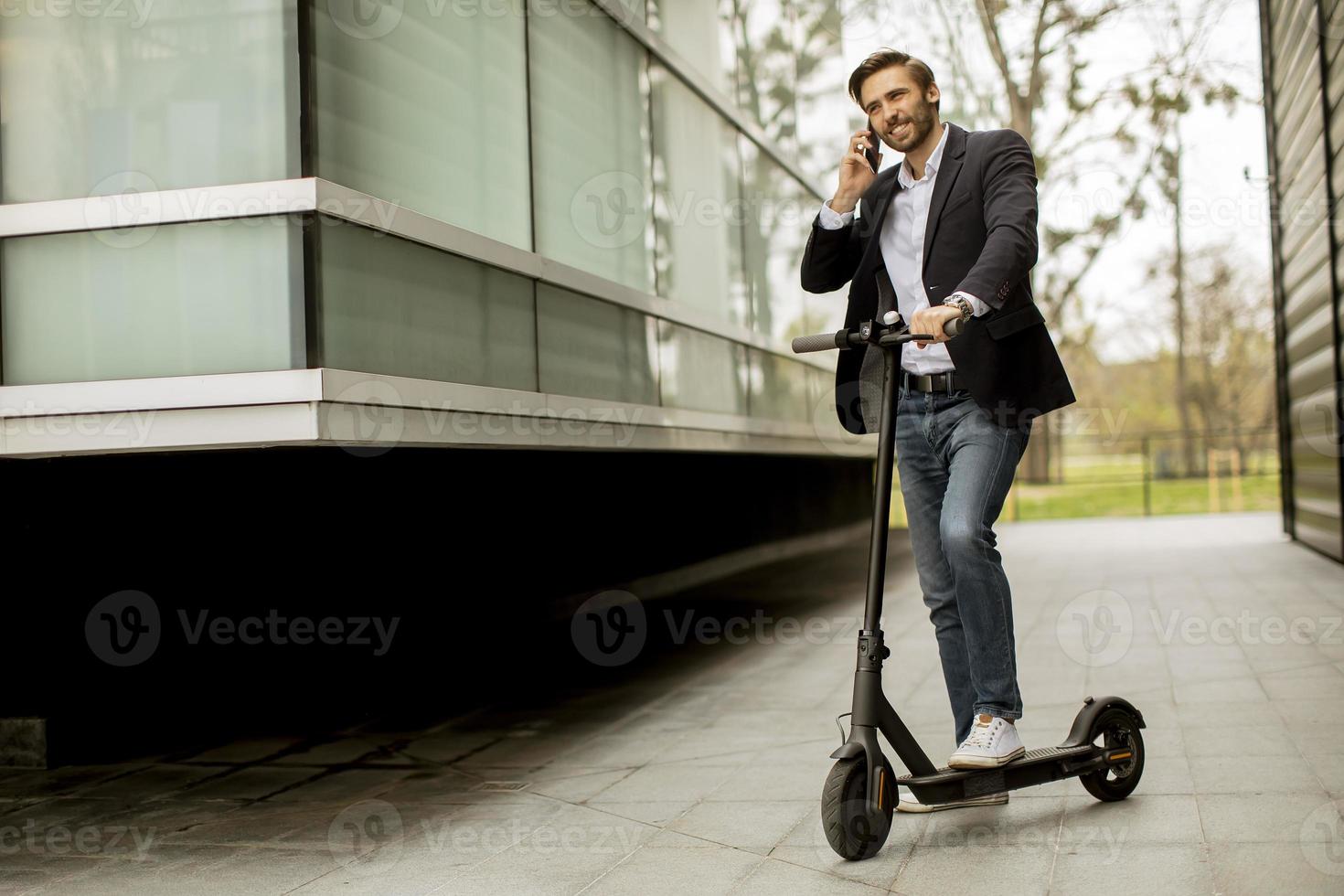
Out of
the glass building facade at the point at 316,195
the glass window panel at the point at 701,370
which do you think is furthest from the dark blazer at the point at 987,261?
the glass window panel at the point at 701,370

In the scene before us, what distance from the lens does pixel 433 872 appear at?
3594 mm

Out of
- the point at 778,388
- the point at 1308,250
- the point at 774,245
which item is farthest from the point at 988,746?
the point at 1308,250

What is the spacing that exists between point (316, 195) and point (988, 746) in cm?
273

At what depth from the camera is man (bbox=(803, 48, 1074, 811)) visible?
136 inches

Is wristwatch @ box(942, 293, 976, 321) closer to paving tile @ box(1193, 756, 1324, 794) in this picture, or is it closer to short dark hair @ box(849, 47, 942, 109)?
short dark hair @ box(849, 47, 942, 109)

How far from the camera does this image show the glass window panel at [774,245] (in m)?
10.7

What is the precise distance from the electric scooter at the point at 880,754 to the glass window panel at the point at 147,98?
217 centimetres

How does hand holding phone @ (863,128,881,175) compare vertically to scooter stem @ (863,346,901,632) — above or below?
above

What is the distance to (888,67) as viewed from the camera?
11.7 feet

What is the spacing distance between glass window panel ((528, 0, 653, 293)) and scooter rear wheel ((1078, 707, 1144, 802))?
12.0 feet

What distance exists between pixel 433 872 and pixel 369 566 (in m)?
3.45

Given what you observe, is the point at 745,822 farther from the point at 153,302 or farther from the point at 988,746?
the point at 153,302

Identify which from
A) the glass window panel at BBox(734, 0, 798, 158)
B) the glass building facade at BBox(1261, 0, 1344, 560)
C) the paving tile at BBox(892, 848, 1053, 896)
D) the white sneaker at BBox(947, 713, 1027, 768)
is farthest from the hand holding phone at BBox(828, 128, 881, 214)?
the glass building facade at BBox(1261, 0, 1344, 560)

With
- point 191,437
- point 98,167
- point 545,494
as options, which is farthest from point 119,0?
point 545,494
